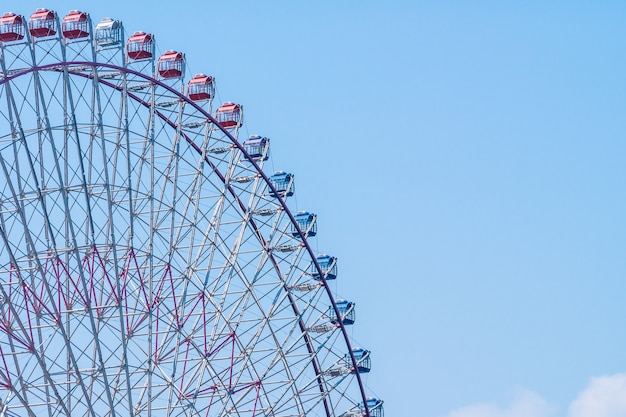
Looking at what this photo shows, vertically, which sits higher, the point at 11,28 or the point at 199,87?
the point at 199,87

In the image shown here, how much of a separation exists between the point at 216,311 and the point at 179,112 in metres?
7.46

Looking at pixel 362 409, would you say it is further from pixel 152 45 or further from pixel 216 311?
pixel 152 45

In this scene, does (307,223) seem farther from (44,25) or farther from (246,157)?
(44,25)

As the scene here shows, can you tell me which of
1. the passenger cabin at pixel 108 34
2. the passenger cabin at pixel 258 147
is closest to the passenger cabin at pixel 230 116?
the passenger cabin at pixel 258 147

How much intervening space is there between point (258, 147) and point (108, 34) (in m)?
11.8

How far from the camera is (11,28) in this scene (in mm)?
57125

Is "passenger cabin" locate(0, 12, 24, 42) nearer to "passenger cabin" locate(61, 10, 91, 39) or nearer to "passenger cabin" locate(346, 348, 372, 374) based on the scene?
"passenger cabin" locate(61, 10, 91, 39)

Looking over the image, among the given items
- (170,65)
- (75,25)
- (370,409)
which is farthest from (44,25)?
(370,409)

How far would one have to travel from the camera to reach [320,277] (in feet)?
236

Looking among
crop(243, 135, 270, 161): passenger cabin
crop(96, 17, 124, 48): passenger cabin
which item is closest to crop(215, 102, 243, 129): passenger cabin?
crop(243, 135, 270, 161): passenger cabin

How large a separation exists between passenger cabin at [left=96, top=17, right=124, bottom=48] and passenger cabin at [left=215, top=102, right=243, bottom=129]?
10019 millimetres

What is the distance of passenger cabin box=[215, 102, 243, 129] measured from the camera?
69.6 meters

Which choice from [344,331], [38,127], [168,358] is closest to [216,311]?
[168,358]

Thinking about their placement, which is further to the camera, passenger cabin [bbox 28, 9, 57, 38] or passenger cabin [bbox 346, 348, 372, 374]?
passenger cabin [bbox 346, 348, 372, 374]
